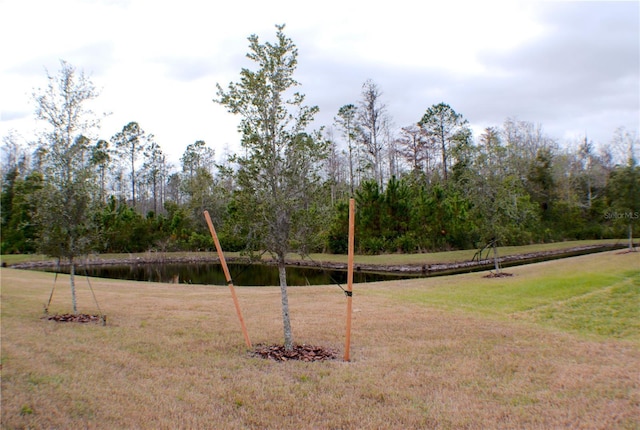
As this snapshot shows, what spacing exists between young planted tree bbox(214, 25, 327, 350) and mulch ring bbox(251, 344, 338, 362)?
7.9 inches

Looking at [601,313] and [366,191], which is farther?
[366,191]

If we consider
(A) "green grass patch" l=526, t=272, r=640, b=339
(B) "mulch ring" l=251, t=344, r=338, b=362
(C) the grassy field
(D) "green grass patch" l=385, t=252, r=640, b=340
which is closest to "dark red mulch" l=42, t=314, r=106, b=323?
(C) the grassy field

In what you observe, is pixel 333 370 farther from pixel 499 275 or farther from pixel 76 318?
pixel 499 275

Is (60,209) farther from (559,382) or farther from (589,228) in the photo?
(589,228)

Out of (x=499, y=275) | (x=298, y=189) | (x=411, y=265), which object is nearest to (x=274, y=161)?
(x=298, y=189)

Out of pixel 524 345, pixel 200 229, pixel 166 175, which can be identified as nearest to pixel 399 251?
pixel 200 229

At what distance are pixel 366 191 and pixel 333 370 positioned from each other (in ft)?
106

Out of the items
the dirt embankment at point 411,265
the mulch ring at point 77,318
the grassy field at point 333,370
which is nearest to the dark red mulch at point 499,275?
the grassy field at point 333,370

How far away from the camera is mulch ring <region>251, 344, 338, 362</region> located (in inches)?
261

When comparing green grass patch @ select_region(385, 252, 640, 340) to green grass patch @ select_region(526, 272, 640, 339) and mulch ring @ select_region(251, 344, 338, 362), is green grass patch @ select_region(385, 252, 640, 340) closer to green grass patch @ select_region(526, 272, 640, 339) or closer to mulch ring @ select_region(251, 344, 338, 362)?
green grass patch @ select_region(526, 272, 640, 339)

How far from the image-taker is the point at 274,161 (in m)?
6.76

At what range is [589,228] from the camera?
40500 millimetres

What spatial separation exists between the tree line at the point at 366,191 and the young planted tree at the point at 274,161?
0.07m

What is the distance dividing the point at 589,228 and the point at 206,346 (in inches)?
1729
